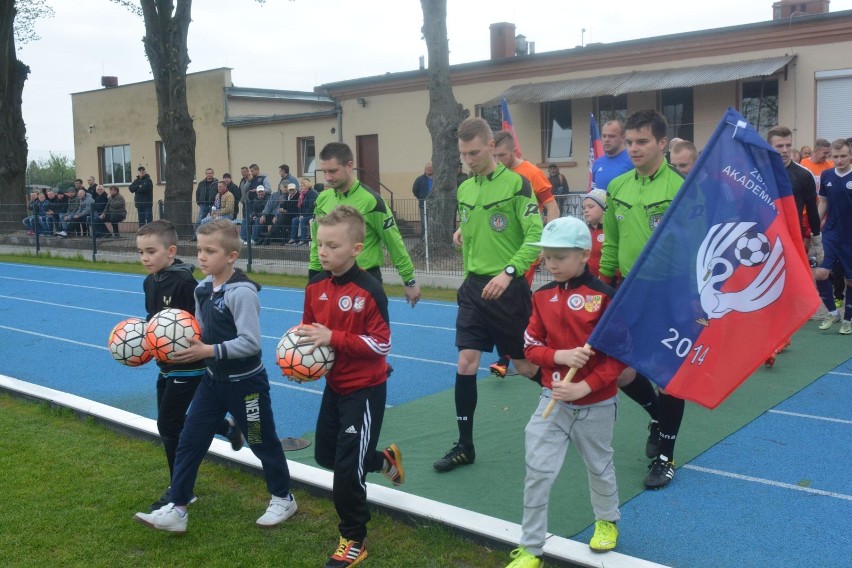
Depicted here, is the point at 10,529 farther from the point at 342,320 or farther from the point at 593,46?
the point at 593,46

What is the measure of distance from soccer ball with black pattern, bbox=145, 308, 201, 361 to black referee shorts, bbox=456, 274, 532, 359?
1813 millimetres

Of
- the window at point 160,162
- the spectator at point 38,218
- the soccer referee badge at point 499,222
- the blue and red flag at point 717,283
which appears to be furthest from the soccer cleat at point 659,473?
the window at point 160,162

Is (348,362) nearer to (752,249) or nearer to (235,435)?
(235,435)

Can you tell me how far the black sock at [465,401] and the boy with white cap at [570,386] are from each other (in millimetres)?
1409

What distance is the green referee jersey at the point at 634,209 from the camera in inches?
221

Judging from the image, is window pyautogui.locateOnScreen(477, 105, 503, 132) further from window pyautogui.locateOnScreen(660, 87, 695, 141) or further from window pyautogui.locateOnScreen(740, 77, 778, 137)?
window pyautogui.locateOnScreen(740, 77, 778, 137)

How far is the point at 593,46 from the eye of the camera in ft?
73.2

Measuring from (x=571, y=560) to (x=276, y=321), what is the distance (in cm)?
892

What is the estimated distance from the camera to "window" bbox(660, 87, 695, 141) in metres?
21.5

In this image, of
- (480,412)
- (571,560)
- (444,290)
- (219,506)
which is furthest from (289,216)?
(571,560)

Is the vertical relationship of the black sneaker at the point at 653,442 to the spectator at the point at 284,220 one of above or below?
below

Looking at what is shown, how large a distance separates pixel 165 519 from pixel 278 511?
62 centimetres

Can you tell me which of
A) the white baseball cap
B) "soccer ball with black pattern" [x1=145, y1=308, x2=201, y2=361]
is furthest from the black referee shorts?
"soccer ball with black pattern" [x1=145, y1=308, x2=201, y2=361]

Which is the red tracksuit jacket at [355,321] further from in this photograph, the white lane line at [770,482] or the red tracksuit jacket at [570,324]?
the white lane line at [770,482]
